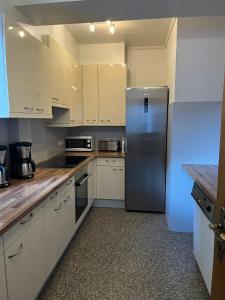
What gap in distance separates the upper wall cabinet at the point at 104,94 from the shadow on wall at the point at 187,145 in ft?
3.86

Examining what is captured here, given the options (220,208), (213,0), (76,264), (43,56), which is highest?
(213,0)

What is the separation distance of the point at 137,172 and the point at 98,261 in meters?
1.48

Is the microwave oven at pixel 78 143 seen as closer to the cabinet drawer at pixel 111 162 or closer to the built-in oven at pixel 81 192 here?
the cabinet drawer at pixel 111 162

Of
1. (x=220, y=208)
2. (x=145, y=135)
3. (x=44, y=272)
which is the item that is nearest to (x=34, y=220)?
(x=44, y=272)

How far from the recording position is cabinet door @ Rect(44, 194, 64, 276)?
1809 millimetres

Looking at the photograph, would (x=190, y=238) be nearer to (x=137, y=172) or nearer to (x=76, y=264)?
(x=137, y=172)

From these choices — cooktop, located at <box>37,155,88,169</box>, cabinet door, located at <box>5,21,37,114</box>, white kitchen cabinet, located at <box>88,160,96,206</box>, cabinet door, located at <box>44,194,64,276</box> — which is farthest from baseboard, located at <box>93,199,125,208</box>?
cabinet door, located at <box>5,21,37,114</box>

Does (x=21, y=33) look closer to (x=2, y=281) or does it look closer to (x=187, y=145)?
(x=2, y=281)

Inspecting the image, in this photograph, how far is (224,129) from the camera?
98cm

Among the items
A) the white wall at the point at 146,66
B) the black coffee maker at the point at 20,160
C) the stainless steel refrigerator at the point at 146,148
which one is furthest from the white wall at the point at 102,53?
the black coffee maker at the point at 20,160

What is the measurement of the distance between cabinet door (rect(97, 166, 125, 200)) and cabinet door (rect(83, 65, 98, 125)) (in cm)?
88

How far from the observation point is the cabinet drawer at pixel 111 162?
3537 mm

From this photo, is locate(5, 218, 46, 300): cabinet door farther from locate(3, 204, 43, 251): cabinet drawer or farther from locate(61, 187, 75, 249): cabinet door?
locate(61, 187, 75, 249): cabinet door

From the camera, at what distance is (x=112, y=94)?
373 centimetres
